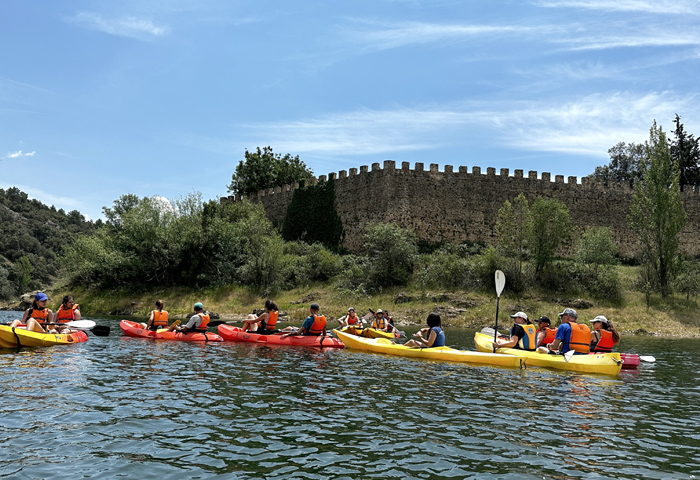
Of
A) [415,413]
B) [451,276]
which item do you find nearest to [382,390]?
[415,413]

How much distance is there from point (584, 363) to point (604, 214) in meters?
27.9

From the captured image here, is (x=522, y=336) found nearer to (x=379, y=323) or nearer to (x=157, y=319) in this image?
(x=379, y=323)

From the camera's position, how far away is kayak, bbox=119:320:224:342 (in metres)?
18.0

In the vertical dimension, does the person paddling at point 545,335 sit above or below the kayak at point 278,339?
above

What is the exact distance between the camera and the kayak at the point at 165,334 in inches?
707

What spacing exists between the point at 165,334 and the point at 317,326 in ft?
16.5

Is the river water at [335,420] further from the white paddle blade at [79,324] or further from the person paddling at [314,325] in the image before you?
the person paddling at [314,325]

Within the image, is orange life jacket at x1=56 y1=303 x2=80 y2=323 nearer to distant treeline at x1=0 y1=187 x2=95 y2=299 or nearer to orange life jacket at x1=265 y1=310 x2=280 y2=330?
orange life jacket at x1=265 y1=310 x2=280 y2=330

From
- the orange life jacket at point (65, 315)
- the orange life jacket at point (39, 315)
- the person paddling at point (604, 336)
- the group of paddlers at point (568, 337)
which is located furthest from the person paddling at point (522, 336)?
the orange life jacket at point (65, 315)

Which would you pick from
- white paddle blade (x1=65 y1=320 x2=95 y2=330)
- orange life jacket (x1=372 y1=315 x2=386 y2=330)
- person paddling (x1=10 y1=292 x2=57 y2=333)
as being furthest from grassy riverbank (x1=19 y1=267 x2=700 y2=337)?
person paddling (x1=10 y1=292 x2=57 y2=333)

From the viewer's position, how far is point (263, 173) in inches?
1866

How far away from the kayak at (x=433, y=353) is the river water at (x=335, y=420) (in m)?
0.28

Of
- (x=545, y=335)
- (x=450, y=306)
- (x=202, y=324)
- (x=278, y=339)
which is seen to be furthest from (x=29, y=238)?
(x=545, y=335)

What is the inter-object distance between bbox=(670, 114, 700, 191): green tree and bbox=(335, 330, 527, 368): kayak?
41.3 metres
